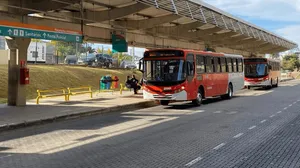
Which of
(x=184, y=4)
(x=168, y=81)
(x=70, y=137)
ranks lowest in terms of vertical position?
(x=70, y=137)

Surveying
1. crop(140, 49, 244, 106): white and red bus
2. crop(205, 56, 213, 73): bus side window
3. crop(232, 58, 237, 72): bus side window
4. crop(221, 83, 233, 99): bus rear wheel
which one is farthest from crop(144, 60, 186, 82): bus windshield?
crop(232, 58, 237, 72): bus side window

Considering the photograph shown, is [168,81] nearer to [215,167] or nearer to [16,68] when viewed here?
[16,68]

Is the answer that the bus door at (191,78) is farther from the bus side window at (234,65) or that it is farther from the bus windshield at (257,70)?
the bus windshield at (257,70)

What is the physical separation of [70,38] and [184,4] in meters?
8.73

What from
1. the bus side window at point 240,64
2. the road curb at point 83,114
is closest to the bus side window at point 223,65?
the bus side window at point 240,64

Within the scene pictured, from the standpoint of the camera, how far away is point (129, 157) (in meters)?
7.37

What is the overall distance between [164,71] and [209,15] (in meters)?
10.2

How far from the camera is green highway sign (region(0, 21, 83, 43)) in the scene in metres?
13.1

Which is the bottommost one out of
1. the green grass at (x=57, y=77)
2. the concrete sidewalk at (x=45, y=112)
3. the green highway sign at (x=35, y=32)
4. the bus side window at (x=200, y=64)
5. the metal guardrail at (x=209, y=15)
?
the concrete sidewalk at (x=45, y=112)

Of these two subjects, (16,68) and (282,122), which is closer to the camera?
(282,122)

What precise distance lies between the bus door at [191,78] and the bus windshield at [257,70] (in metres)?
16.0

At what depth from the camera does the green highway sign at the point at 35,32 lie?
1315 centimetres

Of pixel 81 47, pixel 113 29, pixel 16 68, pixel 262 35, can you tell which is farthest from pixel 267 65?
pixel 81 47

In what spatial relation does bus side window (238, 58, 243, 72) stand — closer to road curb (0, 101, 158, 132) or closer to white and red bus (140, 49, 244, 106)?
white and red bus (140, 49, 244, 106)
